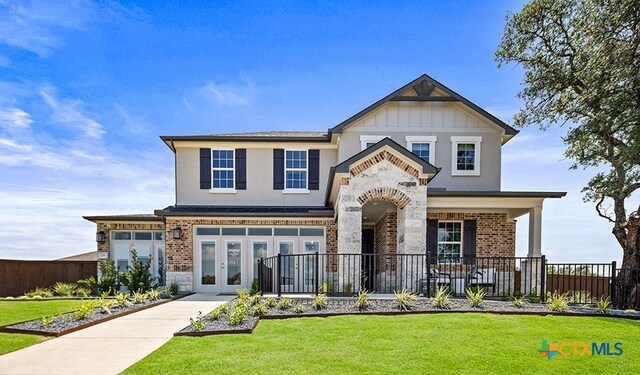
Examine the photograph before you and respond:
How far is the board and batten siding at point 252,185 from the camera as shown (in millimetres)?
16391

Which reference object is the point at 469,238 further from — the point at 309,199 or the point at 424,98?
the point at 309,199

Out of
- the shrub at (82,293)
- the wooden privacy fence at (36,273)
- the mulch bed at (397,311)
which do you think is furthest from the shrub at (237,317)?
the wooden privacy fence at (36,273)

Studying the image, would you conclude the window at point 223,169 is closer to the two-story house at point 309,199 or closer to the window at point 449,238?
the two-story house at point 309,199

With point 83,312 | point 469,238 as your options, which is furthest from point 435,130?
point 83,312

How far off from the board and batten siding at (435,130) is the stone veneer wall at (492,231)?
1583 mm

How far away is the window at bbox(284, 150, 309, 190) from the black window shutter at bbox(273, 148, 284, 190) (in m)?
0.17

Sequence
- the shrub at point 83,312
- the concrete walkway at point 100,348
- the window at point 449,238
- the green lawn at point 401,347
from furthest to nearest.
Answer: the window at point 449,238 → the shrub at point 83,312 → the concrete walkway at point 100,348 → the green lawn at point 401,347

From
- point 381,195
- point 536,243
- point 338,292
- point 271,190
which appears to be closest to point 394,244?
point 381,195

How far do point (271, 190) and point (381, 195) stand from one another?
6.32m

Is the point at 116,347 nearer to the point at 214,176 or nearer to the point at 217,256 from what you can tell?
the point at 217,256

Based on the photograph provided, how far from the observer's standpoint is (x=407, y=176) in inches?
451

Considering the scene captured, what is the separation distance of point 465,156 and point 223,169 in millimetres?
10129

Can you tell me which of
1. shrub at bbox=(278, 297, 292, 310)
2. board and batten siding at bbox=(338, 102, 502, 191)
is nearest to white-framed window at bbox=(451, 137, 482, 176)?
board and batten siding at bbox=(338, 102, 502, 191)

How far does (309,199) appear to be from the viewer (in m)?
16.4
